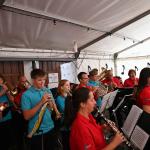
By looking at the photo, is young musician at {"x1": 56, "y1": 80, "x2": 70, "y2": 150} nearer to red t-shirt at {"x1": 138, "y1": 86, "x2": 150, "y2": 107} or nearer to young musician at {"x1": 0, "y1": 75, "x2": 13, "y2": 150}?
young musician at {"x1": 0, "y1": 75, "x2": 13, "y2": 150}

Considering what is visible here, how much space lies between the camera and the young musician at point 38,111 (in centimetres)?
242

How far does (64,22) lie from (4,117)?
2.77 m

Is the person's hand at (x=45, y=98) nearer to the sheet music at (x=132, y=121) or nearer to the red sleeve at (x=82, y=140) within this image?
the red sleeve at (x=82, y=140)

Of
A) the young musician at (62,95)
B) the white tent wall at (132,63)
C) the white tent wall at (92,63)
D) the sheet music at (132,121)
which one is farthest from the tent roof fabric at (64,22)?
the sheet music at (132,121)

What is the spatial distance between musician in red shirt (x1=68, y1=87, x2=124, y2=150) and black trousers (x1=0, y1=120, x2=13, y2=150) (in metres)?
1.71

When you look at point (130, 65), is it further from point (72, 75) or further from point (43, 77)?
point (43, 77)

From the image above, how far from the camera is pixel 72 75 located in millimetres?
7793

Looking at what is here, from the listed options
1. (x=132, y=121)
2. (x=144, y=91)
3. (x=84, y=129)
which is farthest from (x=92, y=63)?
(x=84, y=129)

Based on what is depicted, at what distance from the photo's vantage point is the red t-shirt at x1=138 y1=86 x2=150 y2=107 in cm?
257

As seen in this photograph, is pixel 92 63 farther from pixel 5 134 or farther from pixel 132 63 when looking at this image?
pixel 5 134

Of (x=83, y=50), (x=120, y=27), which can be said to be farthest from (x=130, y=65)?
(x=120, y=27)


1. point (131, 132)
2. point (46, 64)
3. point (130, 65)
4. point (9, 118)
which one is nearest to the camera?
point (131, 132)

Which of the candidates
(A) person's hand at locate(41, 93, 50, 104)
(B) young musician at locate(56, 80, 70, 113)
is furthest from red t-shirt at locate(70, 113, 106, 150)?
(B) young musician at locate(56, 80, 70, 113)

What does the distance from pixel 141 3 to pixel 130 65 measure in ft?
15.4
